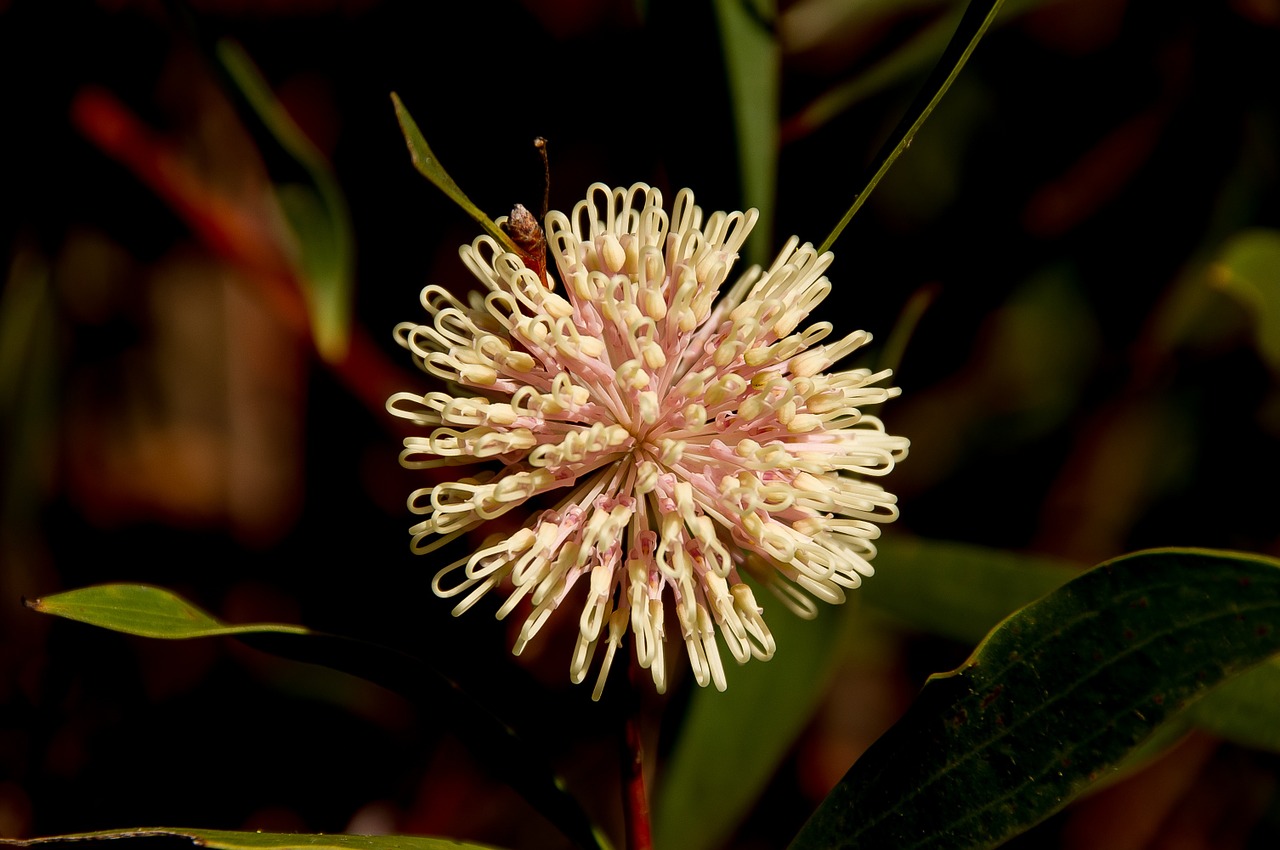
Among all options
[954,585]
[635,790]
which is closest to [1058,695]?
[635,790]

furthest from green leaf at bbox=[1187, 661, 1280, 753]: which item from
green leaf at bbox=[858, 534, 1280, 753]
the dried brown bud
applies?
the dried brown bud

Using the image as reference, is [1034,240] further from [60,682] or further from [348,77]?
[60,682]

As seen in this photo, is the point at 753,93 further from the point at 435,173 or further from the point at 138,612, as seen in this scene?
the point at 138,612

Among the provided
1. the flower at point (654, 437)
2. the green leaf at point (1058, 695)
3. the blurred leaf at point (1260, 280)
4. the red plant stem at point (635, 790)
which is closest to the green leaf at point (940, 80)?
the flower at point (654, 437)

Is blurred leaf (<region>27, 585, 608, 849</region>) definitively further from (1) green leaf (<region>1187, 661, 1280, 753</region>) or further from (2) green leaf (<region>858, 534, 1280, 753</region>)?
(1) green leaf (<region>1187, 661, 1280, 753</region>)

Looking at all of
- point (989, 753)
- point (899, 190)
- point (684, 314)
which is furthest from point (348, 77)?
point (989, 753)
